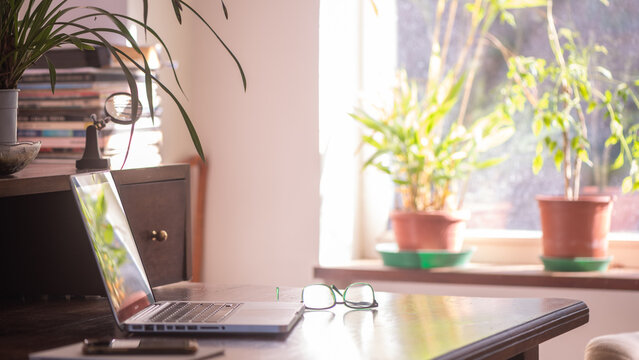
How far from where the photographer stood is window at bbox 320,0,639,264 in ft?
8.63

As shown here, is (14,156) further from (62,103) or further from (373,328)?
(62,103)

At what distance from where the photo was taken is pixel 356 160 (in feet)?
9.44

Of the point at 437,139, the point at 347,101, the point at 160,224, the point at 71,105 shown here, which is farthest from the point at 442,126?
the point at 160,224

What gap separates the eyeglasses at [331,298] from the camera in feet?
4.54

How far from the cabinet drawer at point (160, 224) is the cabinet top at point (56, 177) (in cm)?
1

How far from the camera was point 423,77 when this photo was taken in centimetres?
285

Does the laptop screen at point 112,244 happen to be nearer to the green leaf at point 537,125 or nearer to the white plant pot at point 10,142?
the white plant pot at point 10,142

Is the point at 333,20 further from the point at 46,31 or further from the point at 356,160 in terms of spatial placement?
the point at 46,31

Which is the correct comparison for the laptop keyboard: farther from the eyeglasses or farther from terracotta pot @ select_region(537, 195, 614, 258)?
terracotta pot @ select_region(537, 195, 614, 258)

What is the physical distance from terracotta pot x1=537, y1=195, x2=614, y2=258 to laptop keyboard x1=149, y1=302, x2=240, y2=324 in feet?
4.53

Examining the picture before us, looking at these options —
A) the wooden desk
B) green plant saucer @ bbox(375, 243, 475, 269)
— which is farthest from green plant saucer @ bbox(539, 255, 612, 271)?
the wooden desk

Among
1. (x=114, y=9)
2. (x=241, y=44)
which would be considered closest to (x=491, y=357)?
(x=114, y=9)

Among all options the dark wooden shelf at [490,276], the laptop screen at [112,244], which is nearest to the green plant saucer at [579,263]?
the dark wooden shelf at [490,276]

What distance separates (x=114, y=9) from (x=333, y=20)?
79 cm
